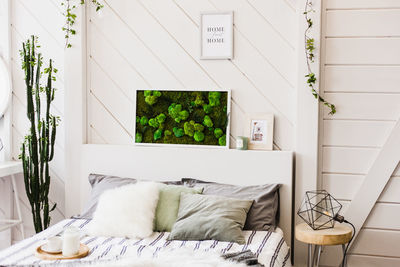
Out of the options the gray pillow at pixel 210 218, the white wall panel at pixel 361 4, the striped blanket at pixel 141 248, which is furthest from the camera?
the white wall panel at pixel 361 4

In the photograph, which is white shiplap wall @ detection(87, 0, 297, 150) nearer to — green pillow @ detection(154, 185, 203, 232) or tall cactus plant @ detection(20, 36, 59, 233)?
tall cactus plant @ detection(20, 36, 59, 233)

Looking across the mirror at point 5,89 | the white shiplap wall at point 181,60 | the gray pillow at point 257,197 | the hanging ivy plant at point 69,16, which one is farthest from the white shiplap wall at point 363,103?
the mirror at point 5,89

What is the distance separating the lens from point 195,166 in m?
3.29

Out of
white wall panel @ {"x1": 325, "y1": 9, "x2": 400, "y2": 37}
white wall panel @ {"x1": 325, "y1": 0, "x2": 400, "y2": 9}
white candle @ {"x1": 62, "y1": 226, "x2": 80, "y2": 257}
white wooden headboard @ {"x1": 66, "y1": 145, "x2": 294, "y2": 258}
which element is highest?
white wall panel @ {"x1": 325, "y1": 0, "x2": 400, "y2": 9}

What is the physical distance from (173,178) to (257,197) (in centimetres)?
63

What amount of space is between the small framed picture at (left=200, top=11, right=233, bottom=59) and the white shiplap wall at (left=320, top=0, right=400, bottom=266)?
0.63 metres

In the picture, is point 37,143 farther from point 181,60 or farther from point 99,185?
point 181,60

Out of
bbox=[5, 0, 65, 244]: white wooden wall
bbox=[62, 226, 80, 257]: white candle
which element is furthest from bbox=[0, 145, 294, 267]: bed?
bbox=[5, 0, 65, 244]: white wooden wall

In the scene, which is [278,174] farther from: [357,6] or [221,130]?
[357,6]

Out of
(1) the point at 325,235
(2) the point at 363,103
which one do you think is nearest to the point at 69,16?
(2) the point at 363,103

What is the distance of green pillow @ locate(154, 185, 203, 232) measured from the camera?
2.89m

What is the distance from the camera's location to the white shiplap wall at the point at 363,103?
3104mm

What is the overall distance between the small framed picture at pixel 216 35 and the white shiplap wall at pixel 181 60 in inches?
1.6

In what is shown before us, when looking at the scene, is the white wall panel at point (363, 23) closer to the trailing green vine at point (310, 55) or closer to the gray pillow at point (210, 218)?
the trailing green vine at point (310, 55)
